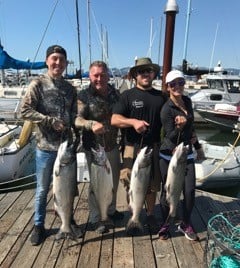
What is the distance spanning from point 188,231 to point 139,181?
94 centimetres

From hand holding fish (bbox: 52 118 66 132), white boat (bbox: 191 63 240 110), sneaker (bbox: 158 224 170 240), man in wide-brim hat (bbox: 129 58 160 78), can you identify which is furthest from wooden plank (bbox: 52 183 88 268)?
white boat (bbox: 191 63 240 110)

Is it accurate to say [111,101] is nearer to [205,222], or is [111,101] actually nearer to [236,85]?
[205,222]

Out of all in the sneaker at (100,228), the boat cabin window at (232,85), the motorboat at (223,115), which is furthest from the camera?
the boat cabin window at (232,85)

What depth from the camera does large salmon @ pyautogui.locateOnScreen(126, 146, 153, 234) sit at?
3.51 m

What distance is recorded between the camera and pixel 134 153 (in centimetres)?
388

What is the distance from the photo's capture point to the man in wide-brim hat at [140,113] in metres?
3.70

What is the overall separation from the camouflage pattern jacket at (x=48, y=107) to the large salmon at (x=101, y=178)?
1.46 feet

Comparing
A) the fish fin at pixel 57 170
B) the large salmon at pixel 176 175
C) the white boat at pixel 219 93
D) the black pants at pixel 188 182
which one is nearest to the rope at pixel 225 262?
the large salmon at pixel 176 175

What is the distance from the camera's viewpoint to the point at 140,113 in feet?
12.2

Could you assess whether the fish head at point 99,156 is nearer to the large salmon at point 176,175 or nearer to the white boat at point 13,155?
the large salmon at point 176,175

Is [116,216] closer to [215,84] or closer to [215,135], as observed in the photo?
[215,135]

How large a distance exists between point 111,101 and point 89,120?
14.0 inches

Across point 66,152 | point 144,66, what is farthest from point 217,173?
point 66,152

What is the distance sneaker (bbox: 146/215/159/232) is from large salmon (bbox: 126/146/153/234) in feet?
1.57
